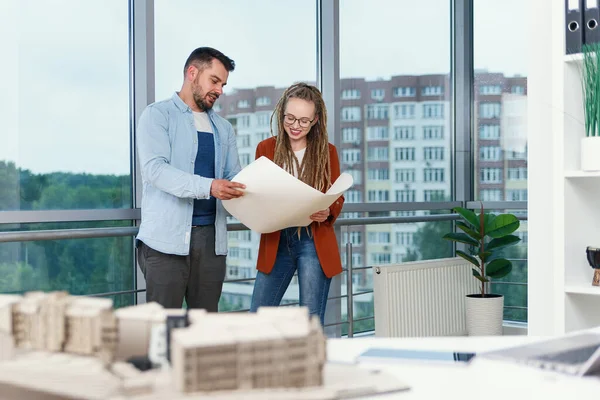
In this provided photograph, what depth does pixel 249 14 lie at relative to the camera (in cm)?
365

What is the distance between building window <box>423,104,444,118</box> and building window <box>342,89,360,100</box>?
0.60 metres

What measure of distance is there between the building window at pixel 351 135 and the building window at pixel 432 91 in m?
0.63

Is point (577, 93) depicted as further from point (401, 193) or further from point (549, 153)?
point (401, 193)

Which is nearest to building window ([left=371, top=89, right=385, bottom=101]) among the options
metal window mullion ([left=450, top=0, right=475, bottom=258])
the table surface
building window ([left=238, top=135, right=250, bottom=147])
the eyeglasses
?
metal window mullion ([left=450, top=0, right=475, bottom=258])

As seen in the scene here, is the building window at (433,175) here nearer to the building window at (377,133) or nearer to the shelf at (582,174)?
the building window at (377,133)

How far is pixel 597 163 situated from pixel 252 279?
5.58ft

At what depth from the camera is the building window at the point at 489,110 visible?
4.72 metres

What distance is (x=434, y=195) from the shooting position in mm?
4660

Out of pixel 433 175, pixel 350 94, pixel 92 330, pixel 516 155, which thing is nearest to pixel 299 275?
pixel 350 94

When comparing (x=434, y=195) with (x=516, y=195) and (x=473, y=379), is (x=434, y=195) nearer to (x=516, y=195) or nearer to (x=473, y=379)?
(x=516, y=195)

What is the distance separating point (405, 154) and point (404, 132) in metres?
0.13

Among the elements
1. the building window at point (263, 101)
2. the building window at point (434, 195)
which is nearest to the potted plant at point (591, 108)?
the building window at point (263, 101)

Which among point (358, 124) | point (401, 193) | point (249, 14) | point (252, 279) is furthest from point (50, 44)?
point (401, 193)

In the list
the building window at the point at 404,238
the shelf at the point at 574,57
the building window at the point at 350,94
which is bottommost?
the building window at the point at 404,238
